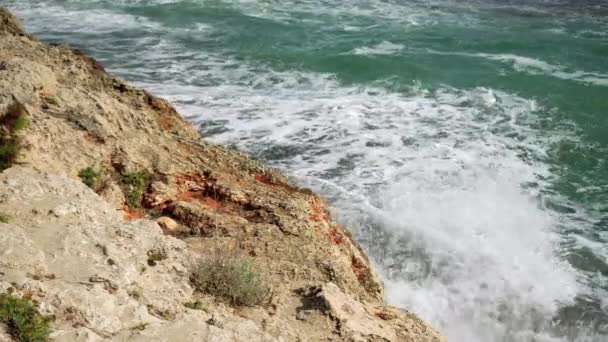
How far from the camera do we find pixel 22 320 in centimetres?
401

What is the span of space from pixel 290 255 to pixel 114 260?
200 centimetres

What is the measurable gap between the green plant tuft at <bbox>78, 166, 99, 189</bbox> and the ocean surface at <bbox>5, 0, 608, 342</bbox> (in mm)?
4517

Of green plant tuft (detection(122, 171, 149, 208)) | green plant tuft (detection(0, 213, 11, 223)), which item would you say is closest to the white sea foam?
green plant tuft (detection(122, 171, 149, 208))

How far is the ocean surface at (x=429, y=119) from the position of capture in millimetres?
9242

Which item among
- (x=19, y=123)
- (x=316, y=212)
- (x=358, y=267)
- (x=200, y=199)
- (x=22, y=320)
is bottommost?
(x=358, y=267)

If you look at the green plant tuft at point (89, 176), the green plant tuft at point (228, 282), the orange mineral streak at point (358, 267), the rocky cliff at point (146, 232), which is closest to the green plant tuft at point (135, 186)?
the rocky cliff at point (146, 232)

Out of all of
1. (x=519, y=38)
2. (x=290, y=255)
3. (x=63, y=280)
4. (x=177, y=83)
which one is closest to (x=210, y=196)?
(x=290, y=255)

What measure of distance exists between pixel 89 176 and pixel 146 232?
1632 mm

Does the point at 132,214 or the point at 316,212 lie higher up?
the point at 132,214

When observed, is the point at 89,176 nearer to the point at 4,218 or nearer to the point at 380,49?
the point at 4,218

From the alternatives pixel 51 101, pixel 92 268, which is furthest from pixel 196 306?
pixel 51 101

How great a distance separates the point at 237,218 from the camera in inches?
281

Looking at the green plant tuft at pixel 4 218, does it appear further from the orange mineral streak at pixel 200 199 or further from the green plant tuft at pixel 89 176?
the orange mineral streak at pixel 200 199

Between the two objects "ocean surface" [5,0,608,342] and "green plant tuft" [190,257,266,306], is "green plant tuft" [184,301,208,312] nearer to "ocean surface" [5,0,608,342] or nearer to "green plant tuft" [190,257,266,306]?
"green plant tuft" [190,257,266,306]
